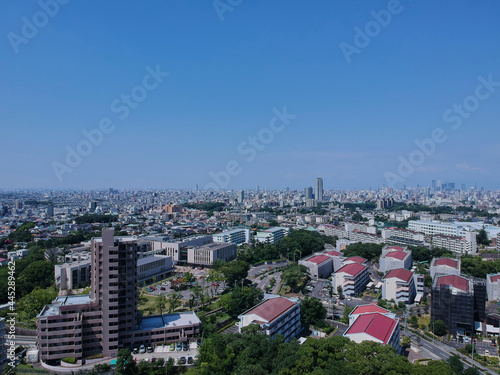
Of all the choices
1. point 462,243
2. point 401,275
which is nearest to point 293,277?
point 401,275

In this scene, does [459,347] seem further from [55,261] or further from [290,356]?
[55,261]

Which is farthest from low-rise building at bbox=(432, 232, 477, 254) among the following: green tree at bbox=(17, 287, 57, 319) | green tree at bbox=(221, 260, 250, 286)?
green tree at bbox=(17, 287, 57, 319)

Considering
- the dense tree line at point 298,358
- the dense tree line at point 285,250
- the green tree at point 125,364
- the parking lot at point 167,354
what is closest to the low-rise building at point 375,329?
the dense tree line at point 298,358

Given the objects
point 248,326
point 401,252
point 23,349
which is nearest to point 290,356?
point 248,326

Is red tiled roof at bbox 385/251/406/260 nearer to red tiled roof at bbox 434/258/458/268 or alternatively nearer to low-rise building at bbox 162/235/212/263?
red tiled roof at bbox 434/258/458/268

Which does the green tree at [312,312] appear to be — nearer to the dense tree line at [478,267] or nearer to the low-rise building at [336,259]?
the low-rise building at [336,259]
